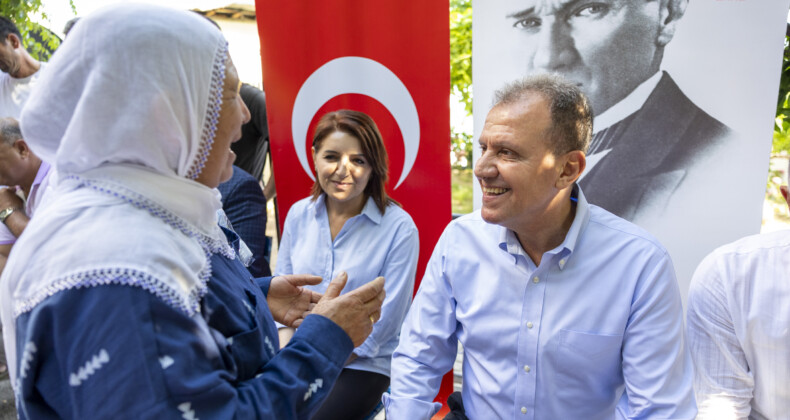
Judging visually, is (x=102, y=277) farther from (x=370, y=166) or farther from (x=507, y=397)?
(x=370, y=166)

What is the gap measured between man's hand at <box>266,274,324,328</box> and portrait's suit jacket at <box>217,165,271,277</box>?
113 cm

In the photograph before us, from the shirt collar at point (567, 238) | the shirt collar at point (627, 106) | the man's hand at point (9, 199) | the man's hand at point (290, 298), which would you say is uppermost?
the shirt collar at point (627, 106)

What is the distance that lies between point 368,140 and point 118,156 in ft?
6.28

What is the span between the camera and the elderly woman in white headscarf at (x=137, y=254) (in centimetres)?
92

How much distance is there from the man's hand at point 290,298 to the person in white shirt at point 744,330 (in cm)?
132

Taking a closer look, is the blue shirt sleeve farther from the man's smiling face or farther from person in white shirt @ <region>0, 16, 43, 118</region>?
person in white shirt @ <region>0, 16, 43, 118</region>

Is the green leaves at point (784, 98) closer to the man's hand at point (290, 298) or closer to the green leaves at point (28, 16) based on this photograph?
the man's hand at point (290, 298)

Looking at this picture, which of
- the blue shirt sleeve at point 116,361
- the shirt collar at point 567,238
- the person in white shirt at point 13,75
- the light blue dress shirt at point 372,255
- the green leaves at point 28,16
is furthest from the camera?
the green leaves at point 28,16

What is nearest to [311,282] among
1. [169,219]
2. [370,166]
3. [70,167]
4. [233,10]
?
[169,219]

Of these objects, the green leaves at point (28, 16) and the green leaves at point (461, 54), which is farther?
the green leaves at point (461, 54)

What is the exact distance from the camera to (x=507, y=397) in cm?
184

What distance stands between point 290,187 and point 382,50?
1067 millimetres

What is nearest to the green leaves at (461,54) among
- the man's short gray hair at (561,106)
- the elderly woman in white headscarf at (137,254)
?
the man's short gray hair at (561,106)

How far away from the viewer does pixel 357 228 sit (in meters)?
2.88
